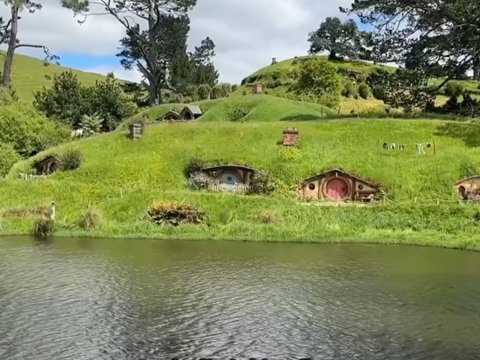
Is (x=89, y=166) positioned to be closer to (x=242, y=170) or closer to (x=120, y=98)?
(x=242, y=170)

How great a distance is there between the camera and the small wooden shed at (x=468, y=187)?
56.2 metres

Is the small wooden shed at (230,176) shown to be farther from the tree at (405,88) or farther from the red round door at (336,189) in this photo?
the tree at (405,88)

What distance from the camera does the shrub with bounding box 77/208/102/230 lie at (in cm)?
4872

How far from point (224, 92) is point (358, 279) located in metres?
87.5

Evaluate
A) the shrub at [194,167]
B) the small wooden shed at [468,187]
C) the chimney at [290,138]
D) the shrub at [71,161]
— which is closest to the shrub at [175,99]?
the shrub at [71,161]

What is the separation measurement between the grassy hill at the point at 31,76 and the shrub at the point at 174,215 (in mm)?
101444

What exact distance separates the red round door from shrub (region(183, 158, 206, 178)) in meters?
12.4

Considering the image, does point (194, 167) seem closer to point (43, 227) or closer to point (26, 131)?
point (43, 227)

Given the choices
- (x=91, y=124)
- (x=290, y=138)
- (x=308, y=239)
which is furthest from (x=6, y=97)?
(x=308, y=239)

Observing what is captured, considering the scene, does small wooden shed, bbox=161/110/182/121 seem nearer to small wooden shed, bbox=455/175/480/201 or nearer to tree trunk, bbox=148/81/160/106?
tree trunk, bbox=148/81/160/106

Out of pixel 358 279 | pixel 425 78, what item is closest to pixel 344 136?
pixel 425 78

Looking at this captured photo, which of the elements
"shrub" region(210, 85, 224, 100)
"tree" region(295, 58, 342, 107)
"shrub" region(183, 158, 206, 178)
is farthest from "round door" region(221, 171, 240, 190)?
"shrub" region(210, 85, 224, 100)

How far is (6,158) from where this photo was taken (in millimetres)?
70188

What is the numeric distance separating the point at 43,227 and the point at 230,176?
64.5 feet
